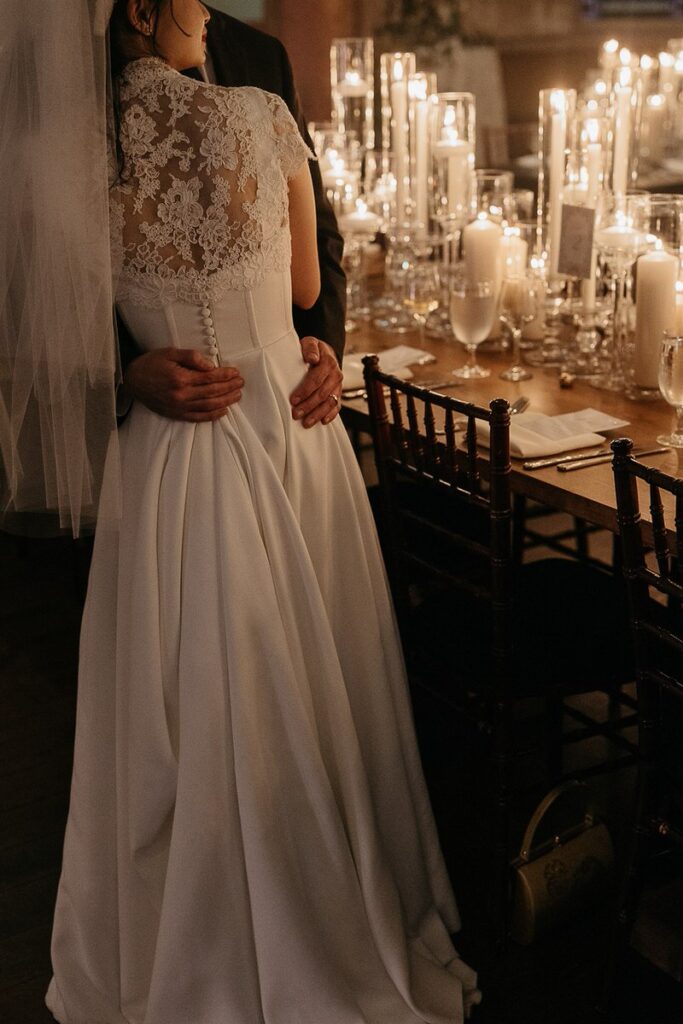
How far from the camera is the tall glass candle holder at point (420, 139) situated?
3252 mm

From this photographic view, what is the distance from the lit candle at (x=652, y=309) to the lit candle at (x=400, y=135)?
1.08 metres

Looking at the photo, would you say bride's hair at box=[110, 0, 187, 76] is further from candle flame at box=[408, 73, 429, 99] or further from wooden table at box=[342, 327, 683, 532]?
candle flame at box=[408, 73, 429, 99]

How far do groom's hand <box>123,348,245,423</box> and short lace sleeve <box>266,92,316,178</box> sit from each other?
343 millimetres

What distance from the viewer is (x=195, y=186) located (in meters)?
1.77

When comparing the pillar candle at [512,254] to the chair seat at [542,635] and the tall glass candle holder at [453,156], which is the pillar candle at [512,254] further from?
the chair seat at [542,635]

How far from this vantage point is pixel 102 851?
6.79 feet

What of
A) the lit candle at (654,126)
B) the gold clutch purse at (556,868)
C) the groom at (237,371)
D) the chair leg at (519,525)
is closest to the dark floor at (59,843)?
the gold clutch purse at (556,868)

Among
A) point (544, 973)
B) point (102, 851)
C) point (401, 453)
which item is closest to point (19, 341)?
point (401, 453)

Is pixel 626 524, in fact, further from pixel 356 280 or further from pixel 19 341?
pixel 356 280

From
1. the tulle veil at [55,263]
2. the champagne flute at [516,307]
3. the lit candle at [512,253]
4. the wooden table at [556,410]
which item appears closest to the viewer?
the tulle veil at [55,263]

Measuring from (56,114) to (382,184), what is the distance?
2.03 metres

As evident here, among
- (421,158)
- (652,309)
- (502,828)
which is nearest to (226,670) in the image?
(502,828)

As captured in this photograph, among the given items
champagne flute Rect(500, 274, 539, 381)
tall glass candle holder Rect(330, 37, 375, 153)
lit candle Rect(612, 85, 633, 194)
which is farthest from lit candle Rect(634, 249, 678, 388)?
tall glass candle holder Rect(330, 37, 375, 153)

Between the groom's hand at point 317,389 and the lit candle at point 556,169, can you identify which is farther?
the lit candle at point 556,169
